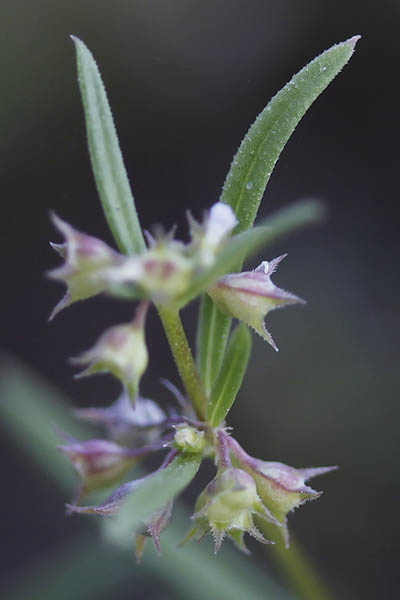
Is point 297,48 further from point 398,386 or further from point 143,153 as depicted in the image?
point 398,386

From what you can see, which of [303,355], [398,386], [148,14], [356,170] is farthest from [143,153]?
[398,386]

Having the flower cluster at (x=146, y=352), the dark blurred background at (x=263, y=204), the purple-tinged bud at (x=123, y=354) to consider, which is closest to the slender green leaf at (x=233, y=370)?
the flower cluster at (x=146, y=352)

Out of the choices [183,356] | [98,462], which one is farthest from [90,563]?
[183,356]

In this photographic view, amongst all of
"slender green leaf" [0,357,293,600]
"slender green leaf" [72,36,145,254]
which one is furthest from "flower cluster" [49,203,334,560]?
"slender green leaf" [0,357,293,600]

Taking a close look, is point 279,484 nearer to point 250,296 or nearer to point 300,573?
point 250,296

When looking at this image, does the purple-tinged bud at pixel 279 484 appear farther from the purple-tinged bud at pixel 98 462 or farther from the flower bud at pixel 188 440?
the purple-tinged bud at pixel 98 462
